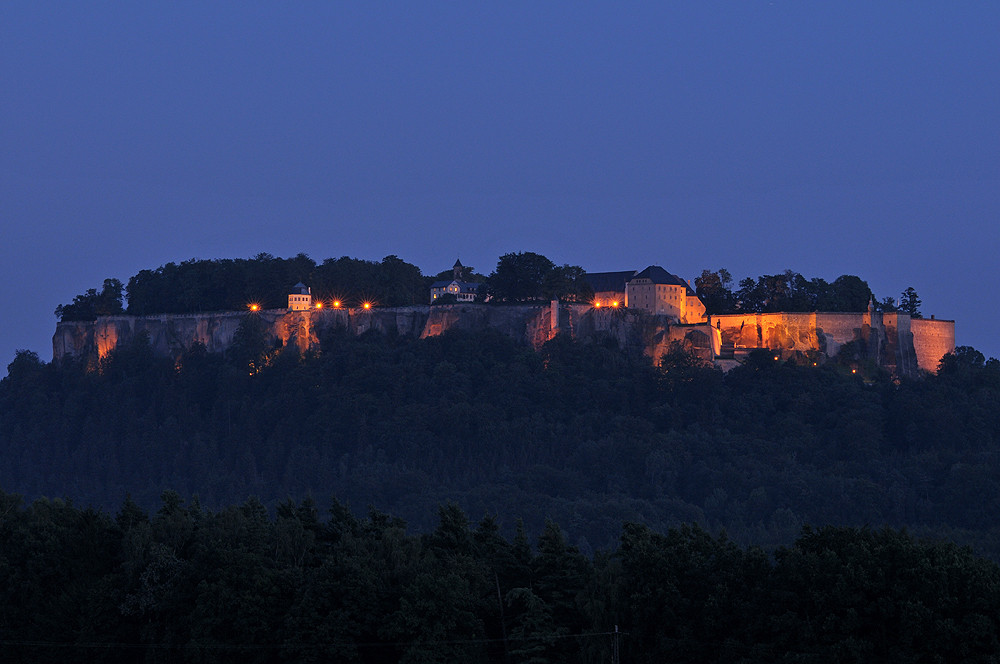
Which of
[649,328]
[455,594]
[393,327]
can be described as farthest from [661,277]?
[455,594]

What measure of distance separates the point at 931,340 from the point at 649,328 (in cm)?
1717

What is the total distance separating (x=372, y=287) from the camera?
105062 mm

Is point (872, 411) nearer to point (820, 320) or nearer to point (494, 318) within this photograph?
point (820, 320)

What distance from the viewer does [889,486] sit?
282 feet

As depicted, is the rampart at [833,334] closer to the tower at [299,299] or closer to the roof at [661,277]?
the roof at [661,277]

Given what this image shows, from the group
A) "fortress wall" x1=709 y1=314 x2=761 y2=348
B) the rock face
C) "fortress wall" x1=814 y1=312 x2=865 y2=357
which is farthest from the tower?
"fortress wall" x1=814 y1=312 x2=865 y2=357

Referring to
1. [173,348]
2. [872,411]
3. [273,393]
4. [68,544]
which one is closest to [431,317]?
[273,393]

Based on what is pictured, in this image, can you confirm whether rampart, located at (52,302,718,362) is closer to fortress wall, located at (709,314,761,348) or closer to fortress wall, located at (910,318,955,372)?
fortress wall, located at (709,314,761,348)

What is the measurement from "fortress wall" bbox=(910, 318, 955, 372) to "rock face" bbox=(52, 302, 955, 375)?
0.06 metres

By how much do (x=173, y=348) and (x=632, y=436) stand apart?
1284 inches

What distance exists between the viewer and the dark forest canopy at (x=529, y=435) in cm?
8638

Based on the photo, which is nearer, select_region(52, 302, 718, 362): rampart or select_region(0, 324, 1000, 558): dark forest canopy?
select_region(0, 324, 1000, 558): dark forest canopy

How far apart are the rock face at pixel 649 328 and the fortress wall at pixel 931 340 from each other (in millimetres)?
59

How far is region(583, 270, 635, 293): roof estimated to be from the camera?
10050 centimetres
